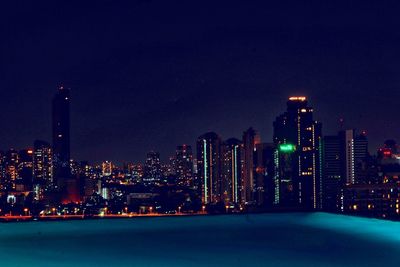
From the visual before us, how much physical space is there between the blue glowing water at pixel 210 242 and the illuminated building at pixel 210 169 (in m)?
6.26

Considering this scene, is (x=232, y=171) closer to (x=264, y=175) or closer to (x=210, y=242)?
(x=264, y=175)

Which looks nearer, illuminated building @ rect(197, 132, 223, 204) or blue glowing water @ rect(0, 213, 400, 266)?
blue glowing water @ rect(0, 213, 400, 266)

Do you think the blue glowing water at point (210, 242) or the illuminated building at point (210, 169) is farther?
the illuminated building at point (210, 169)

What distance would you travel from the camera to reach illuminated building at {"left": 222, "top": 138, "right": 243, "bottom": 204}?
2735 centimetres

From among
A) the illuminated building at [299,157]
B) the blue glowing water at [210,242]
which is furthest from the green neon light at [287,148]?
the blue glowing water at [210,242]

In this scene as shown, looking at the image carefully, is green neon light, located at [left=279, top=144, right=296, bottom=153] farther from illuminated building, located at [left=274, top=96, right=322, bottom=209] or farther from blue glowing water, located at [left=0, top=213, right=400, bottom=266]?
blue glowing water, located at [left=0, top=213, right=400, bottom=266]

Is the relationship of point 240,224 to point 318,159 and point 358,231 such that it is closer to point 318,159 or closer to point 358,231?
point 358,231

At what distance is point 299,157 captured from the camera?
25.5m

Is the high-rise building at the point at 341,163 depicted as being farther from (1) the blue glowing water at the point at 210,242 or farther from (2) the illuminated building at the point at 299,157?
(1) the blue glowing water at the point at 210,242

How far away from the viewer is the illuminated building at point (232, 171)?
27.4 m

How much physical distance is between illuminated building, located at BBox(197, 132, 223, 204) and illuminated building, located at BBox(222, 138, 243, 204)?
8.0 inches

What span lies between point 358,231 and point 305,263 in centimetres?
542

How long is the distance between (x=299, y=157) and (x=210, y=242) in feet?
35.4

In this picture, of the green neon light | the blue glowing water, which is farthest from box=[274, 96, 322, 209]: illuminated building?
the blue glowing water
